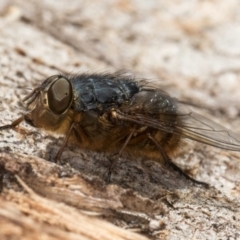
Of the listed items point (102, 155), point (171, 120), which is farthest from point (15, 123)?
point (171, 120)

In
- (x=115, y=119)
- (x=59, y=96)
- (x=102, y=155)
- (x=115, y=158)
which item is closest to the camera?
(x=59, y=96)

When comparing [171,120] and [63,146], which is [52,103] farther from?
[171,120]

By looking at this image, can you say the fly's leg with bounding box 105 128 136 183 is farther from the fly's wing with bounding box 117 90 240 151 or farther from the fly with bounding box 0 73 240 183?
the fly's wing with bounding box 117 90 240 151

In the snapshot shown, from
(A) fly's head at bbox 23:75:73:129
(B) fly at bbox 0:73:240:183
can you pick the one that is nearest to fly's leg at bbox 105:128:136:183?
(B) fly at bbox 0:73:240:183

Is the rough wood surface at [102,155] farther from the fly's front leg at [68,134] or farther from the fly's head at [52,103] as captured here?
the fly's head at [52,103]

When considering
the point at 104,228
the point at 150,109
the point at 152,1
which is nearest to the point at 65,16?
the point at 152,1

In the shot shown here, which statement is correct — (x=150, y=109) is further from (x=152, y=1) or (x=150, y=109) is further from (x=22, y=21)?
(x=152, y=1)

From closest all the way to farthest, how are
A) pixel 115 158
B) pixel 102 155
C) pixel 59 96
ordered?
pixel 59 96 → pixel 115 158 → pixel 102 155
